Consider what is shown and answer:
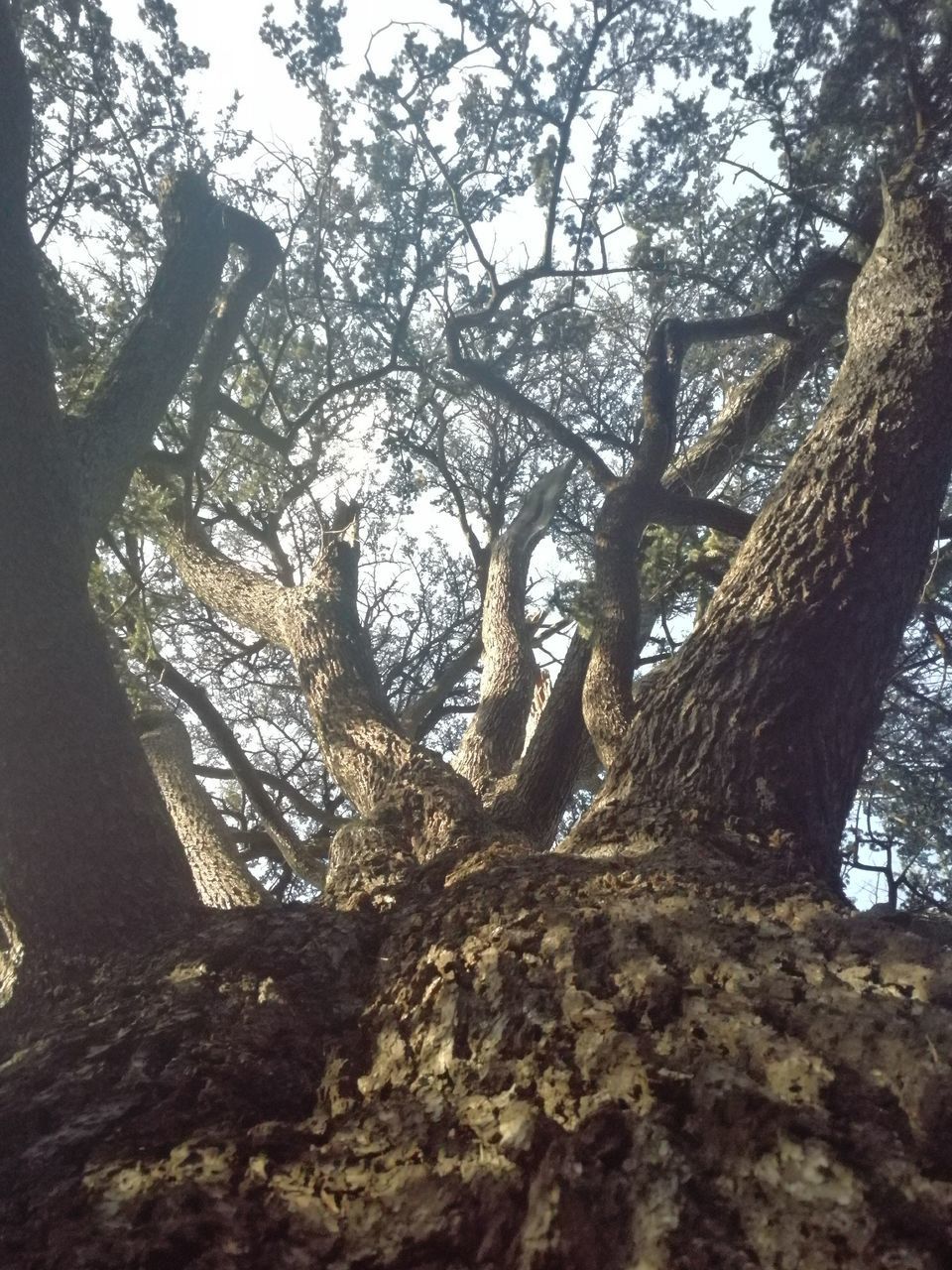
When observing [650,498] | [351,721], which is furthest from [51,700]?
[650,498]

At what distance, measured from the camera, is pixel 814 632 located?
9.05ft

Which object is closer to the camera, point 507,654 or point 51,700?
point 51,700

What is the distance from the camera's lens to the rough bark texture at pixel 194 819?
182 inches

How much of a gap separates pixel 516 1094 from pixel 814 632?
1.78 meters

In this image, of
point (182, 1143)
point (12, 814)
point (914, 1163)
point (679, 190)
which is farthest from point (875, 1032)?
point (679, 190)

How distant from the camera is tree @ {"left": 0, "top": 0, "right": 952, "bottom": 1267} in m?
1.37

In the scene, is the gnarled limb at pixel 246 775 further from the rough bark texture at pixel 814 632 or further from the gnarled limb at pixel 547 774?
the rough bark texture at pixel 814 632

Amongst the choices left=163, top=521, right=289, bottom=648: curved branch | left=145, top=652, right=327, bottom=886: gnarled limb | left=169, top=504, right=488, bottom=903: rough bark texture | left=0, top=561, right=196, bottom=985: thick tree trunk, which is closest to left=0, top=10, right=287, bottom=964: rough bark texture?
left=0, top=561, right=196, bottom=985: thick tree trunk

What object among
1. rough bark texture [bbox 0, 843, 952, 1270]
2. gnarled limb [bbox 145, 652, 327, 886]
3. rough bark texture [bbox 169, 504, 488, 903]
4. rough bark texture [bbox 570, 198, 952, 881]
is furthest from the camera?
gnarled limb [bbox 145, 652, 327, 886]

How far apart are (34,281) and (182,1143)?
2.87m

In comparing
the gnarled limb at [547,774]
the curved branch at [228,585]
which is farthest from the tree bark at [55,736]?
the curved branch at [228,585]

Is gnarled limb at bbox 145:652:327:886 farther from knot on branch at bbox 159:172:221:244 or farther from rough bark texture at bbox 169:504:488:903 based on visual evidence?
knot on branch at bbox 159:172:221:244

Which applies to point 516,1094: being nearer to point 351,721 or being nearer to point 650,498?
point 351,721

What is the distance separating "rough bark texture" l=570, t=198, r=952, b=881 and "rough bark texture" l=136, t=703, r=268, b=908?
255cm
